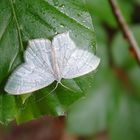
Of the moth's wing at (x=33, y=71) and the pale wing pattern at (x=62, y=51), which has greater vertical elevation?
the pale wing pattern at (x=62, y=51)

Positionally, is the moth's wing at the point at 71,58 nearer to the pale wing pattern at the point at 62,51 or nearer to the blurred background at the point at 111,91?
the pale wing pattern at the point at 62,51

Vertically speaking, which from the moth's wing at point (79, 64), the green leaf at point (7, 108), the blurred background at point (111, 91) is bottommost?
the blurred background at point (111, 91)

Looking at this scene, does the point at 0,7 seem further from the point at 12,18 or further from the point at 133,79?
the point at 133,79

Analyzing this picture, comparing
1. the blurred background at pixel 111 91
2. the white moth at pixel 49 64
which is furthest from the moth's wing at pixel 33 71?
the blurred background at pixel 111 91

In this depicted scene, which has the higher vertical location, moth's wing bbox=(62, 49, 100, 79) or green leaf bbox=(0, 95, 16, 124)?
moth's wing bbox=(62, 49, 100, 79)

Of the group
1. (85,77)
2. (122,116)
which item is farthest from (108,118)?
(85,77)

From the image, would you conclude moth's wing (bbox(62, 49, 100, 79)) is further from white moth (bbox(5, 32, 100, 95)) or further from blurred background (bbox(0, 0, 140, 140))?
blurred background (bbox(0, 0, 140, 140))

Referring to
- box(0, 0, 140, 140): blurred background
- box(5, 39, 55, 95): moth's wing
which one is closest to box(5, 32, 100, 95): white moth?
box(5, 39, 55, 95): moth's wing
